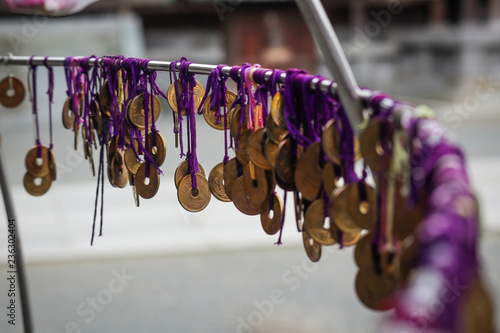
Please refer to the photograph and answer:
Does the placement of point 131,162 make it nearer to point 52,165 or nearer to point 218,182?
point 218,182

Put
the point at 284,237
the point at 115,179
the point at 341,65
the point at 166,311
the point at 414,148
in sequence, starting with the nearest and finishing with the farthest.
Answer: the point at 414,148
the point at 341,65
the point at 115,179
the point at 166,311
the point at 284,237

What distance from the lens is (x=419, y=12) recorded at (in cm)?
650

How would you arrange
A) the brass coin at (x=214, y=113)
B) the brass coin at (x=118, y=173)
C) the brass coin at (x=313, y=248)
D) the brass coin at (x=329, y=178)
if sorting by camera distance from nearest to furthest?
the brass coin at (x=329, y=178) → the brass coin at (x=313, y=248) → the brass coin at (x=214, y=113) → the brass coin at (x=118, y=173)

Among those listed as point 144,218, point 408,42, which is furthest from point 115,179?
point 408,42

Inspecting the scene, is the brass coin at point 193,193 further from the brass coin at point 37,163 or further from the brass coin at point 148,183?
the brass coin at point 37,163

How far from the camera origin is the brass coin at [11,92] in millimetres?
1118

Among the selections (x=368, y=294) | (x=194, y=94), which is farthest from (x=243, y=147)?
(x=368, y=294)

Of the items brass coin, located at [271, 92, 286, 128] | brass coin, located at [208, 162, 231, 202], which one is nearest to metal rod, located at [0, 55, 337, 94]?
brass coin, located at [271, 92, 286, 128]

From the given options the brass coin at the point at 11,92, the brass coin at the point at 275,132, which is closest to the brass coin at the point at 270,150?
the brass coin at the point at 275,132

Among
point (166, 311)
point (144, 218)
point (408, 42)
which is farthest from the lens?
point (408, 42)

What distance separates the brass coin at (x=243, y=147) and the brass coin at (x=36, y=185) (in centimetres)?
52

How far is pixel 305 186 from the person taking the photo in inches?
23.6

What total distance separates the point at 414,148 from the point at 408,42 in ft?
20.6

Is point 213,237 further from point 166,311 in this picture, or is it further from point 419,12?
point 419,12
